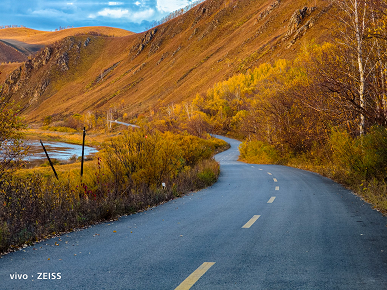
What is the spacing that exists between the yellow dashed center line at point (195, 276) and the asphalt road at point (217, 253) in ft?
0.04

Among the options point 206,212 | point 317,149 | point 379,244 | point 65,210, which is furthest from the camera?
point 317,149

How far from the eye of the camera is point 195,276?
411 centimetres

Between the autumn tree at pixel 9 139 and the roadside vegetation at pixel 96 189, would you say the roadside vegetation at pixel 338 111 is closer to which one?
the roadside vegetation at pixel 96 189

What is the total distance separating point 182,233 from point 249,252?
1.54 metres

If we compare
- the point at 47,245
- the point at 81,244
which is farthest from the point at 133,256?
the point at 47,245

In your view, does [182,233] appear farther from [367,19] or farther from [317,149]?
[317,149]

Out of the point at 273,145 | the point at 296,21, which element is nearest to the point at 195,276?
the point at 273,145

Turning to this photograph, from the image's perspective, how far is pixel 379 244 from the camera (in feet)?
17.9

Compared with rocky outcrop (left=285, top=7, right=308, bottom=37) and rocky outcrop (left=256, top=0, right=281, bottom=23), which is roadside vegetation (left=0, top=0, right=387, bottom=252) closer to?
rocky outcrop (left=285, top=7, right=308, bottom=37)

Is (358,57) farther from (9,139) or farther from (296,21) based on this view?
(296,21)

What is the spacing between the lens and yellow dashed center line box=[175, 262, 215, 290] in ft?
12.5

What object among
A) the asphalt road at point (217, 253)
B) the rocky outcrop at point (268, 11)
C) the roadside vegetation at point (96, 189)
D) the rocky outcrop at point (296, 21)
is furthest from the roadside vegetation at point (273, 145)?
the rocky outcrop at point (268, 11)

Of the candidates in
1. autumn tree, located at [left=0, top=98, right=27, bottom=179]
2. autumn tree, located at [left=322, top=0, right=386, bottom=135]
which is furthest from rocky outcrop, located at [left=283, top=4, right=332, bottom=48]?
autumn tree, located at [left=0, top=98, right=27, bottom=179]

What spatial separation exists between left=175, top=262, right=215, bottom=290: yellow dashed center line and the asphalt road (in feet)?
0.04
